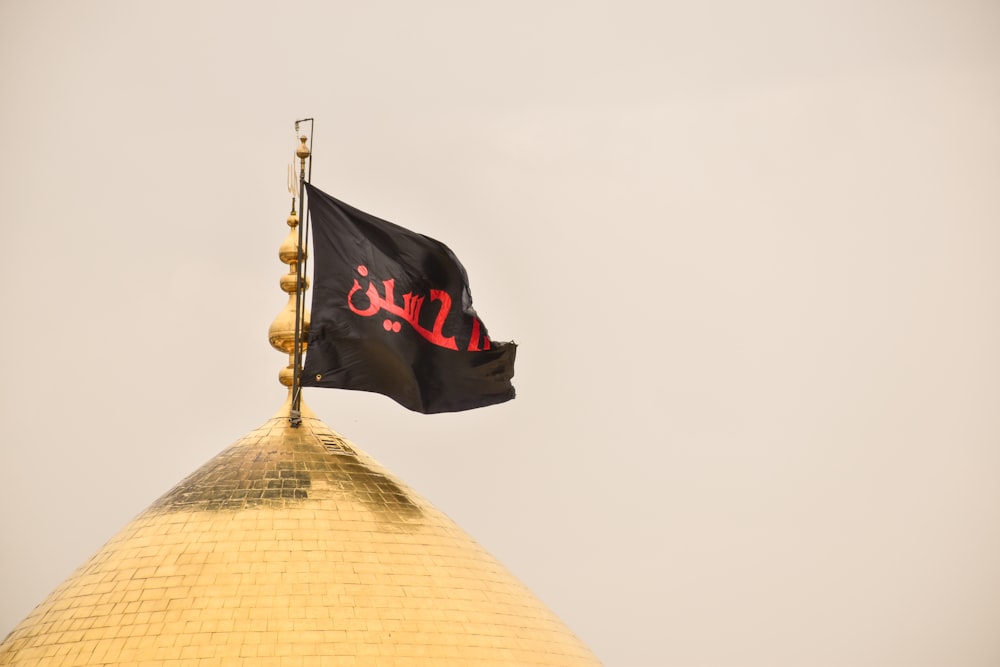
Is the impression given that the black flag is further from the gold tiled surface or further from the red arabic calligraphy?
the gold tiled surface

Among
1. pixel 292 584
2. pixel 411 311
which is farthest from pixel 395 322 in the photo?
pixel 292 584

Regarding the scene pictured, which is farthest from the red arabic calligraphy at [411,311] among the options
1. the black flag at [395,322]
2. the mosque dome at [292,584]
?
the mosque dome at [292,584]

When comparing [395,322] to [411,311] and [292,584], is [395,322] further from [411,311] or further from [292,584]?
[292,584]

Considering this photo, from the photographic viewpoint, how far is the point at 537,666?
18.5 m

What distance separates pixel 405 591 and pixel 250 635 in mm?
1685

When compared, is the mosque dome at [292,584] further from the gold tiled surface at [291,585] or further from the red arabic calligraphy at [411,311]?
the red arabic calligraphy at [411,311]

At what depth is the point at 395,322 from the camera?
65.0 ft

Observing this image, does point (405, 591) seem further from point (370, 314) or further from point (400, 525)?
point (370, 314)

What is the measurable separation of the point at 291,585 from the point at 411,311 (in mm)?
3437

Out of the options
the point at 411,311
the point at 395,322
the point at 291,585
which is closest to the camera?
the point at 291,585

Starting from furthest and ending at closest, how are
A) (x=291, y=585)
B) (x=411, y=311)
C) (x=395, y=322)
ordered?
(x=411, y=311) → (x=395, y=322) → (x=291, y=585)

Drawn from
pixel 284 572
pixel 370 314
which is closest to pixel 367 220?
pixel 370 314

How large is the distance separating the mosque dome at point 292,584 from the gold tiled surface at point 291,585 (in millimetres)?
18

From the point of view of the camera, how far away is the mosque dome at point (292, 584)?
1731cm
